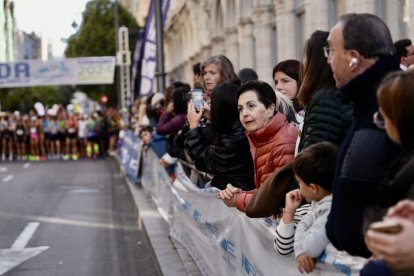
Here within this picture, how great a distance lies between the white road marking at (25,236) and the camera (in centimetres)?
1046

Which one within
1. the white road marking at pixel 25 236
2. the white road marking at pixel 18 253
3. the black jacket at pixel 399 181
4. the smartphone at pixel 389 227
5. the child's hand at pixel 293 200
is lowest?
the white road marking at pixel 25 236

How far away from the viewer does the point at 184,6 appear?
43344 mm

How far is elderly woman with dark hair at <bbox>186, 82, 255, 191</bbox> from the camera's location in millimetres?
6109

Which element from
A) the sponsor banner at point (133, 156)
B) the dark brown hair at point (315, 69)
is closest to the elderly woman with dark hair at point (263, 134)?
the dark brown hair at point (315, 69)

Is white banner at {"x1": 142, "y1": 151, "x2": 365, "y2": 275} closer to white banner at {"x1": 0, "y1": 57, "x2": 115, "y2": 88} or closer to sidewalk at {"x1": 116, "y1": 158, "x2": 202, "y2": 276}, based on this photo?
sidewalk at {"x1": 116, "y1": 158, "x2": 202, "y2": 276}

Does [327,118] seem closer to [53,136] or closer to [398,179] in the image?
[398,179]

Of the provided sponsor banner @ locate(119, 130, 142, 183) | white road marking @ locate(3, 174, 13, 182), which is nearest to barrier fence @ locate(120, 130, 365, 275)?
sponsor banner @ locate(119, 130, 142, 183)

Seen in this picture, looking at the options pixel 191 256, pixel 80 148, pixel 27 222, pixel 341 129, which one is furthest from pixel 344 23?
pixel 80 148

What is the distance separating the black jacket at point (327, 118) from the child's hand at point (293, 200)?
27 centimetres

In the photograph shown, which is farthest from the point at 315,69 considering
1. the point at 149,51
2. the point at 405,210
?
the point at 149,51

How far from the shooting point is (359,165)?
316cm

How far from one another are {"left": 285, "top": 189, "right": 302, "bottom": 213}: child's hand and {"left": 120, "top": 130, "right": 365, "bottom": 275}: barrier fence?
0.84ft

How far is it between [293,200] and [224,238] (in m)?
1.98

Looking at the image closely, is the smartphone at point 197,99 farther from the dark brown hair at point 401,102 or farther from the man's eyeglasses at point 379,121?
the dark brown hair at point 401,102
